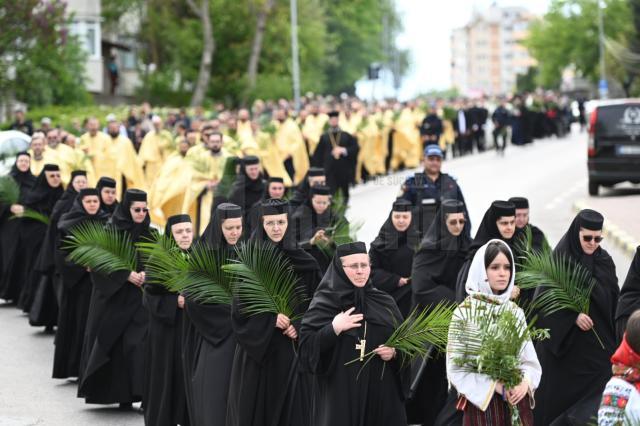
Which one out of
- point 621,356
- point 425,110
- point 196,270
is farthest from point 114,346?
point 425,110

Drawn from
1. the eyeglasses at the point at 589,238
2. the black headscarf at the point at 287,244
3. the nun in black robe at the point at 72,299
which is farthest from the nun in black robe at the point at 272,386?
the nun in black robe at the point at 72,299

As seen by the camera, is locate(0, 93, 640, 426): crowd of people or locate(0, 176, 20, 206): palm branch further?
locate(0, 176, 20, 206): palm branch

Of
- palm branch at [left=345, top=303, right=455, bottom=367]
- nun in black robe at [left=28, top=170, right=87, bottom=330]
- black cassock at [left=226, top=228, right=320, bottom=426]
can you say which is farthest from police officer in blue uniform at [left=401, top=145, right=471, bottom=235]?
palm branch at [left=345, top=303, right=455, bottom=367]

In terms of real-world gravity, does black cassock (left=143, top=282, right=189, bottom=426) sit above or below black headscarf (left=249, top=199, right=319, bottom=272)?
below

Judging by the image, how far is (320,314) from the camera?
8.15 m

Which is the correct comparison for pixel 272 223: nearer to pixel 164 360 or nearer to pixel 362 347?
pixel 362 347

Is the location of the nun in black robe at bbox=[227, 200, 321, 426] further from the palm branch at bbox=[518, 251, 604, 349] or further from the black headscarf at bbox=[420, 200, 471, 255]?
the black headscarf at bbox=[420, 200, 471, 255]

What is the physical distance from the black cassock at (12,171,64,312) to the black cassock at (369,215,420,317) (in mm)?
6130

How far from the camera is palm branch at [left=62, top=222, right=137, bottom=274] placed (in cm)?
1184

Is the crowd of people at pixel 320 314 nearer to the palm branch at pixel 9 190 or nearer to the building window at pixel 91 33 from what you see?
the palm branch at pixel 9 190

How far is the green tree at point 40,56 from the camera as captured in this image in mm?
33906

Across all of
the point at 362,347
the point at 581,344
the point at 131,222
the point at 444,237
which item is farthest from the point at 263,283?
the point at 131,222

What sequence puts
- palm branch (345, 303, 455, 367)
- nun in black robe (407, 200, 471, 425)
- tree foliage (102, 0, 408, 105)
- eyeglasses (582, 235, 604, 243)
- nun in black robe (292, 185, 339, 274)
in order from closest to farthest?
1. palm branch (345, 303, 455, 367)
2. eyeglasses (582, 235, 604, 243)
3. nun in black robe (407, 200, 471, 425)
4. nun in black robe (292, 185, 339, 274)
5. tree foliage (102, 0, 408, 105)

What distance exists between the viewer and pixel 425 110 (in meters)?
39.2
